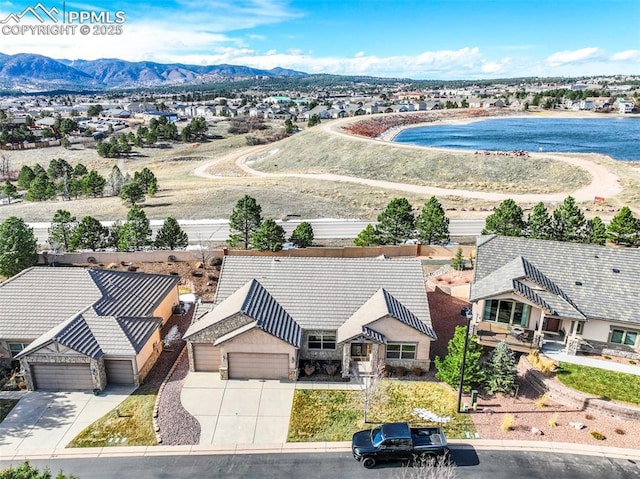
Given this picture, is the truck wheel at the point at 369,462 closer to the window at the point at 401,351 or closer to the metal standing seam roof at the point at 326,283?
the window at the point at 401,351

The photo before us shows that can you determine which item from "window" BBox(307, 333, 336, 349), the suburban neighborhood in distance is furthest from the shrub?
"window" BBox(307, 333, 336, 349)

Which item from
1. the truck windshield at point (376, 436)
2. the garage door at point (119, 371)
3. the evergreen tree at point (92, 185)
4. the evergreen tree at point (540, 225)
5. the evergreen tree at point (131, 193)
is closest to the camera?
the truck windshield at point (376, 436)

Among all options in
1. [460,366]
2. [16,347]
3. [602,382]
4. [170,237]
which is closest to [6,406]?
[16,347]

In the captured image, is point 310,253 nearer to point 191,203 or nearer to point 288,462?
point 288,462

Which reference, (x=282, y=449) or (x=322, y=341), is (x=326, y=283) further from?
(x=282, y=449)

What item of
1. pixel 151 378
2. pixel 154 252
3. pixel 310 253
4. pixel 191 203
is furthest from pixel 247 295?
pixel 191 203

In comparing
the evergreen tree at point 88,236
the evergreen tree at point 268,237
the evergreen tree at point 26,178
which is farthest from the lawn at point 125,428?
the evergreen tree at point 26,178
